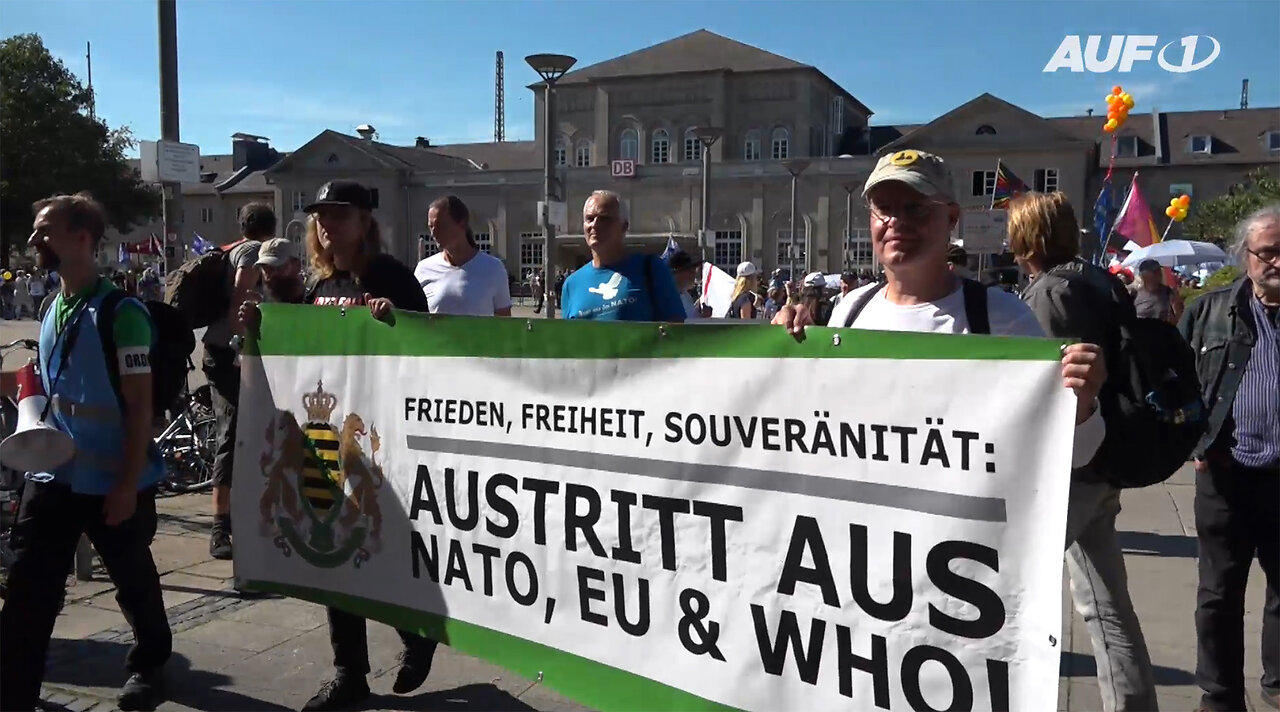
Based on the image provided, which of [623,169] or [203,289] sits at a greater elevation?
[623,169]

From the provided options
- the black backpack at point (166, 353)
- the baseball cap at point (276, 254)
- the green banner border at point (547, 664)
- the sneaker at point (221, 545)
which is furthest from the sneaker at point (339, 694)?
the sneaker at point (221, 545)

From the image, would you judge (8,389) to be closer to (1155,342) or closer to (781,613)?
(781,613)

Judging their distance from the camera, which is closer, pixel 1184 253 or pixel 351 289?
pixel 351 289

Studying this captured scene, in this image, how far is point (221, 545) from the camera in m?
5.97

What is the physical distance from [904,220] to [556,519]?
1.38 meters

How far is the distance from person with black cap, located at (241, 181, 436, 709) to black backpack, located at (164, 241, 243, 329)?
189 cm

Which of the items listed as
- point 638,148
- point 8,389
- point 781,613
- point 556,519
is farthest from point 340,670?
point 638,148

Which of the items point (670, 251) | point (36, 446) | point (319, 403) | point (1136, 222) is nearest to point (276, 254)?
point (319, 403)

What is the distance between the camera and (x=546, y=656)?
3.17 metres

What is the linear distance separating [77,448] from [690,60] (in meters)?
67.7

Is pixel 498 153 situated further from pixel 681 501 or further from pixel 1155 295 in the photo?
pixel 681 501

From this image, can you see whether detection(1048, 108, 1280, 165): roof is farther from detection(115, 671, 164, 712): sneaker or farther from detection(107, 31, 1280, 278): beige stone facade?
detection(115, 671, 164, 712): sneaker

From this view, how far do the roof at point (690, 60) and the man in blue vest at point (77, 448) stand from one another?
2574 inches

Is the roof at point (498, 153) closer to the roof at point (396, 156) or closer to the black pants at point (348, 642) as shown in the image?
the roof at point (396, 156)
